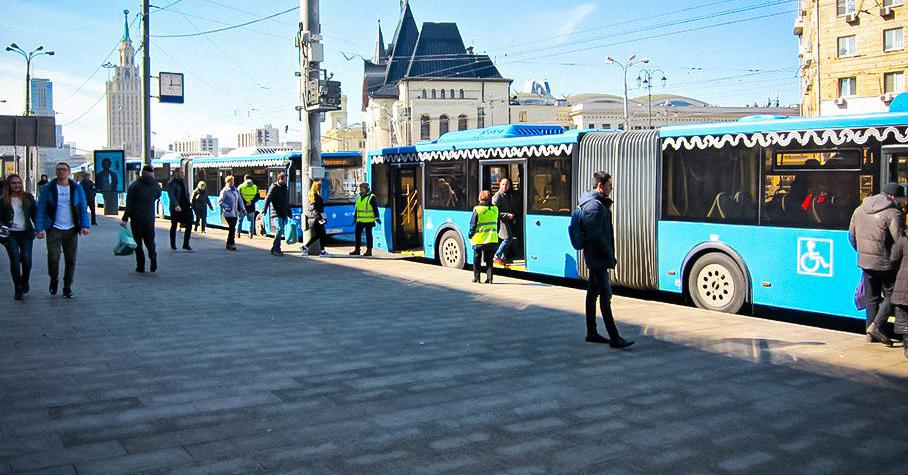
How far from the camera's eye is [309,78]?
20.4 meters

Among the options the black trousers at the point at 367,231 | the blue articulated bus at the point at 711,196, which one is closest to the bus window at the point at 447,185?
the blue articulated bus at the point at 711,196

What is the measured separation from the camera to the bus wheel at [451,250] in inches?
681

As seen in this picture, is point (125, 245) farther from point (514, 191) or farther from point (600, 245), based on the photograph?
point (600, 245)

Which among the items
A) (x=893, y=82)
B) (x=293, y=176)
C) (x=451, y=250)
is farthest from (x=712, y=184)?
(x=893, y=82)

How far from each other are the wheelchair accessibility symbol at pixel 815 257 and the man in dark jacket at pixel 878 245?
4.21ft

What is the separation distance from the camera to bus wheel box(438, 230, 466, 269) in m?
17.3

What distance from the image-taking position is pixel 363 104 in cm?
14150

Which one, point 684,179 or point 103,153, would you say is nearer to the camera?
point 684,179

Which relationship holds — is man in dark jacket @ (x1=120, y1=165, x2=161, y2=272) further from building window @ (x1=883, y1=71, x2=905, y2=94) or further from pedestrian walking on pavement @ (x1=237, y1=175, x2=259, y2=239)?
A: building window @ (x1=883, y1=71, x2=905, y2=94)

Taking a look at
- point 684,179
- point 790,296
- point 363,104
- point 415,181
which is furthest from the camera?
point 363,104

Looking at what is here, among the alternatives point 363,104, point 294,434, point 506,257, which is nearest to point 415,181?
point 506,257

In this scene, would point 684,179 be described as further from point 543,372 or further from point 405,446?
point 405,446

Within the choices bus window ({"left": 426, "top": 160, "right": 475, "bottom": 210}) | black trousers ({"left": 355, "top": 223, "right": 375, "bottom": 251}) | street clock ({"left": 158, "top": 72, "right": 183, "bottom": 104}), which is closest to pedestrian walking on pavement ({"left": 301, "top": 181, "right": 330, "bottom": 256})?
black trousers ({"left": 355, "top": 223, "right": 375, "bottom": 251})

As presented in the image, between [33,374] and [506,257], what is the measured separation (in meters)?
9.83
